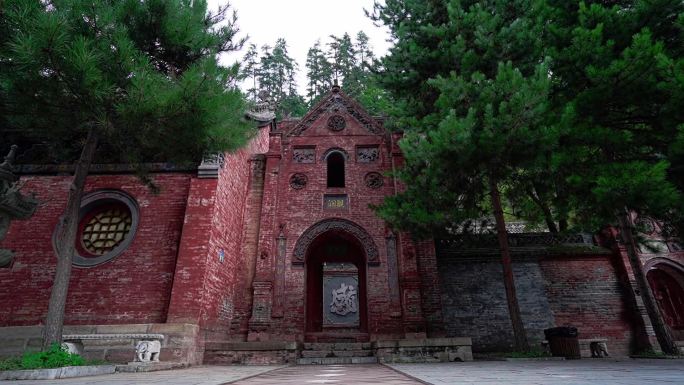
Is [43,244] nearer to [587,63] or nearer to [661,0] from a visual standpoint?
[587,63]

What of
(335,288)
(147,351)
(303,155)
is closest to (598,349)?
(303,155)

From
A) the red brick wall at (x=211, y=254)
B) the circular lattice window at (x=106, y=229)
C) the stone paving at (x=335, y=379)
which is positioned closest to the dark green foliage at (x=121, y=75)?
the red brick wall at (x=211, y=254)

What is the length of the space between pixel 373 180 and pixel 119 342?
8.61 meters

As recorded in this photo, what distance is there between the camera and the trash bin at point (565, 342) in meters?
7.88

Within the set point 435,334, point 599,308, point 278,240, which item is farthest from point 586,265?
point 278,240

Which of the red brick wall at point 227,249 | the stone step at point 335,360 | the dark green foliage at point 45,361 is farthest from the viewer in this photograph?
the red brick wall at point 227,249

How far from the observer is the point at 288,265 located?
453 inches

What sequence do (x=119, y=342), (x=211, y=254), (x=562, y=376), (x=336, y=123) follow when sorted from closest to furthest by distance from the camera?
(x=562, y=376) < (x=119, y=342) < (x=211, y=254) < (x=336, y=123)

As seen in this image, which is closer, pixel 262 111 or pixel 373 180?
pixel 373 180

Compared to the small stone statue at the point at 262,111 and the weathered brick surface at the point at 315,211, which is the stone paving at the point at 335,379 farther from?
the small stone statue at the point at 262,111

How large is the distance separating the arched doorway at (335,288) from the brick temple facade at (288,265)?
0.10 m

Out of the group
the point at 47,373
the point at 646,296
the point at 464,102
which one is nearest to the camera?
the point at 47,373

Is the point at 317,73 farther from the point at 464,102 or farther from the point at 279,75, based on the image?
the point at 464,102

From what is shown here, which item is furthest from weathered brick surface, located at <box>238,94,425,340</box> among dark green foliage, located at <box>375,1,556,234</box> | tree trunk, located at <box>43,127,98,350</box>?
tree trunk, located at <box>43,127,98,350</box>
